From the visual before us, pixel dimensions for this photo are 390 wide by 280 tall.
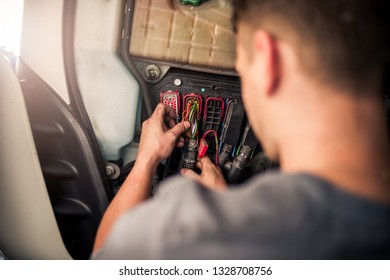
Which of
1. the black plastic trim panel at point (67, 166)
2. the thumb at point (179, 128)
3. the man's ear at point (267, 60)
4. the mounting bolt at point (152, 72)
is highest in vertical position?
the man's ear at point (267, 60)

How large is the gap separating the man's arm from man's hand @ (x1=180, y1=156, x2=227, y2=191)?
0.46 feet

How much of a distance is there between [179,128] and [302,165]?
0.70 m

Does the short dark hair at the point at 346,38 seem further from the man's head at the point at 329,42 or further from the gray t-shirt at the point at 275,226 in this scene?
the gray t-shirt at the point at 275,226

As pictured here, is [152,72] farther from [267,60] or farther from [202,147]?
[267,60]

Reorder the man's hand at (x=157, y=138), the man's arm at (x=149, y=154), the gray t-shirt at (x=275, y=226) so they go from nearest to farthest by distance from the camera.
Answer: the gray t-shirt at (x=275, y=226) → the man's arm at (x=149, y=154) → the man's hand at (x=157, y=138)

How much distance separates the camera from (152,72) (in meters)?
1.29

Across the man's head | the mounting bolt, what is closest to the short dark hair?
the man's head

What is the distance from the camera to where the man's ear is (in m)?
0.64

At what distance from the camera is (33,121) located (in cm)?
125

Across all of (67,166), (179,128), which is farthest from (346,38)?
(67,166)

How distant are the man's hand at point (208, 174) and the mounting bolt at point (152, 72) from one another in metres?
0.38

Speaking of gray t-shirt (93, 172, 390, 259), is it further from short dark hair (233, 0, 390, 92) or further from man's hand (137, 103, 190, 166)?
man's hand (137, 103, 190, 166)

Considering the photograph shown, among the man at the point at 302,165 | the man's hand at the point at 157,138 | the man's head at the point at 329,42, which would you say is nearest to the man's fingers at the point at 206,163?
the man's hand at the point at 157,138

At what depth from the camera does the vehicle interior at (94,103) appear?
1.19 meters
